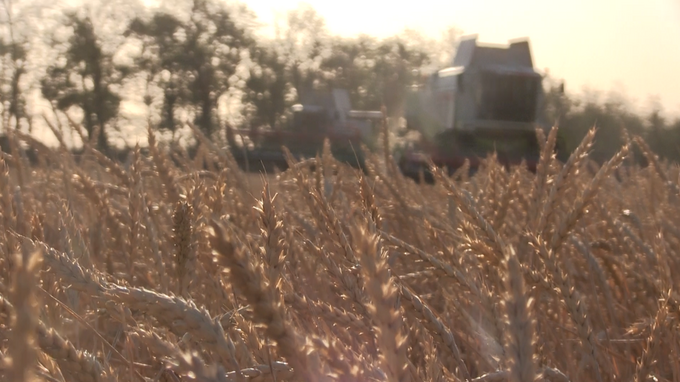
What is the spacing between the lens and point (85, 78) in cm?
2119

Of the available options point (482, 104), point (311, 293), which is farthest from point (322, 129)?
point (311, 293)

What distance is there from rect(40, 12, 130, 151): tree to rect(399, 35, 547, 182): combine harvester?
9.42 metres

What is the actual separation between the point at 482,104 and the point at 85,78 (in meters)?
13.0

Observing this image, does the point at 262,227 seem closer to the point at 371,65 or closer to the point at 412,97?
the point at 412,97

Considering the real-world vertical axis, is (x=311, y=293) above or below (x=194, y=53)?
above

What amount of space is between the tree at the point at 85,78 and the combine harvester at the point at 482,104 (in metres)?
9.42

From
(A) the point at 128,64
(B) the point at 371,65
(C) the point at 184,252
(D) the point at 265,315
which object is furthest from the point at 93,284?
(B) the point at 371,65

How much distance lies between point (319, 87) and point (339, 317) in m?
23.7

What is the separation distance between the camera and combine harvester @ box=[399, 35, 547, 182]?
615 inches

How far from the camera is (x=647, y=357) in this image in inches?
30.5

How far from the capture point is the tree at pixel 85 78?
769 inches

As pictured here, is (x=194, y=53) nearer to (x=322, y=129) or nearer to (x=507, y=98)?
(x=322, y=129)

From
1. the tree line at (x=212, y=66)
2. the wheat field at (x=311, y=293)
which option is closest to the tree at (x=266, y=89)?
the tree line at (x=212, y=66)

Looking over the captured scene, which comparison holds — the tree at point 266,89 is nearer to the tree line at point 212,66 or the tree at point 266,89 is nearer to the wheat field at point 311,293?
the tree line at point 212,66
